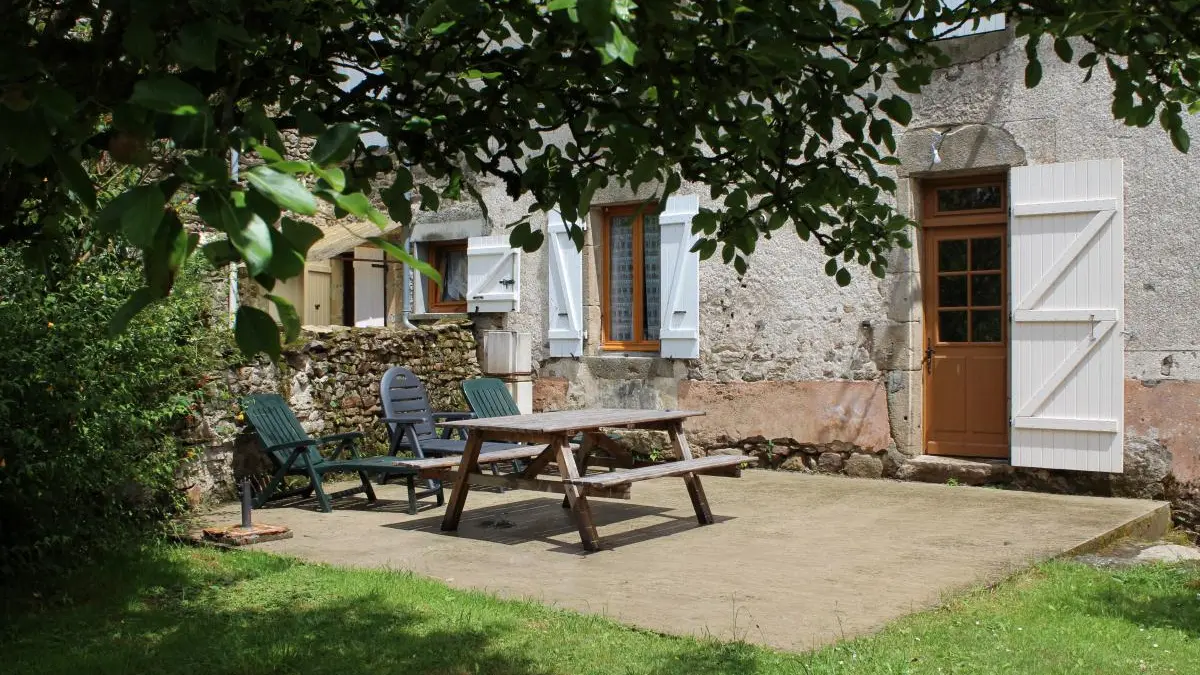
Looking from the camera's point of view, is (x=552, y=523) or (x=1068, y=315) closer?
(x=552, y=523)

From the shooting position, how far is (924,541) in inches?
231

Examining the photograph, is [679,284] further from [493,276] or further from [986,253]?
[986,253]

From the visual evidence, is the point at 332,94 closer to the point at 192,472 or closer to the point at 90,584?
the point at 90,584

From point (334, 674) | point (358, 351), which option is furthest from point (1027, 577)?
point (358, 351)

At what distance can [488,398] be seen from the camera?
8.53 meters

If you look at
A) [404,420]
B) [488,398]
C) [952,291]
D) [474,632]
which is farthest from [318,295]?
[474,632]

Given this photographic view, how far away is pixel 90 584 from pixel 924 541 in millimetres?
3983

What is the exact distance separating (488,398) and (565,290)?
151 centimetres

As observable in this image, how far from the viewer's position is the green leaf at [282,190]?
1293 mm

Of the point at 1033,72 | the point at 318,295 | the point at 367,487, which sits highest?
the point at 1033,72

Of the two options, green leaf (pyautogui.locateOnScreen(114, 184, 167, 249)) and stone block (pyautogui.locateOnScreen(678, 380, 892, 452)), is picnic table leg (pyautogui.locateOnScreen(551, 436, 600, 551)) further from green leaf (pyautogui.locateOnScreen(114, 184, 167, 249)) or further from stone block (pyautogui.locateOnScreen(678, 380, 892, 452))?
green leaf (pyautogui.locateOnScreen(114, 184, 167, 249))

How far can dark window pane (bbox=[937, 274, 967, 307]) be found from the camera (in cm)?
812

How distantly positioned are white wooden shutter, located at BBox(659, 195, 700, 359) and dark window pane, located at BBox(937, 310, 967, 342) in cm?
189

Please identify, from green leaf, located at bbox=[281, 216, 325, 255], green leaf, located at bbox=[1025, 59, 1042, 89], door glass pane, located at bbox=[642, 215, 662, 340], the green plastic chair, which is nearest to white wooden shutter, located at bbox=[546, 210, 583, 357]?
door glass pane, located at bbox=[642, 215, 662, 340]
